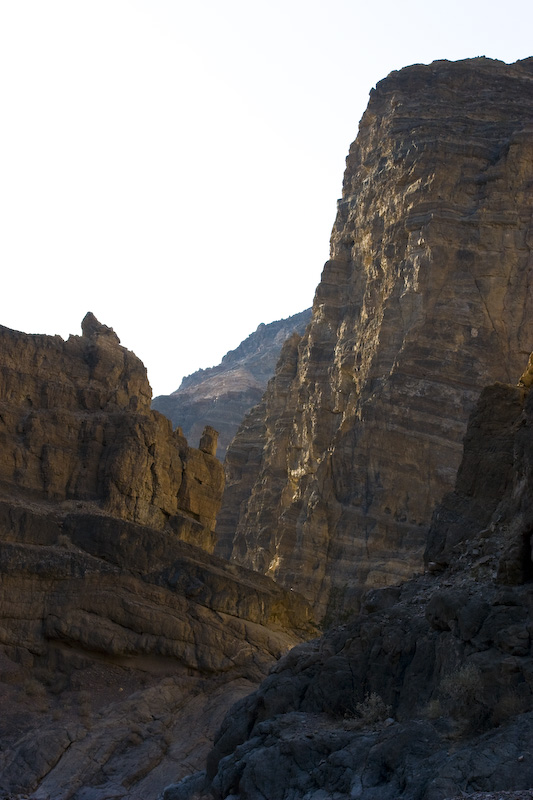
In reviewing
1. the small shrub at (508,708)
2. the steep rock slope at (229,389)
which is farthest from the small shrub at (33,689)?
the steep rock slope at (229,389)

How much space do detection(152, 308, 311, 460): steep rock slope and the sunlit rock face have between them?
41187mm

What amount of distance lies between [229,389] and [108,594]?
108111mm

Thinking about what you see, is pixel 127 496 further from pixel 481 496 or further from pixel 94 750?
pixel 481 496

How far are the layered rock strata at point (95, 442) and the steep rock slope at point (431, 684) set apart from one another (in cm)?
1740

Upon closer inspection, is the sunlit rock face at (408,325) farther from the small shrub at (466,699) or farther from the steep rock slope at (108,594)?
the small shrub at (466,699)

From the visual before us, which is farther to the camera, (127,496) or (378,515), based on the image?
(378,515)

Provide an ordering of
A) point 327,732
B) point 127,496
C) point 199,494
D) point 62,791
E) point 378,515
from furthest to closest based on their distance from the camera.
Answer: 1. point 378,515
2. point 199,494
3. point 127,496
4. point 62,791
5. point 327,732

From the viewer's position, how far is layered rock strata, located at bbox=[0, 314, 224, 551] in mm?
40312

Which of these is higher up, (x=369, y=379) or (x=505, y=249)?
(x=505, y=249)

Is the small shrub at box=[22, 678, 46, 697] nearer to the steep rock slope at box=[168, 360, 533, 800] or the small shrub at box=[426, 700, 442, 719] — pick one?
the steep rock slope at box=[168, 360, 533, 800]

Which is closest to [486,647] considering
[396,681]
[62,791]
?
[396,681]

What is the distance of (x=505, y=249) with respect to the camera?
67062 millimetres

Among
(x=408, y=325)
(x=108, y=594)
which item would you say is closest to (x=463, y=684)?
(x=108, y=594)

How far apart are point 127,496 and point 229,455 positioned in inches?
2049
